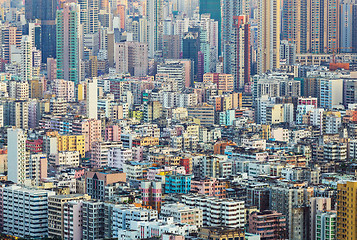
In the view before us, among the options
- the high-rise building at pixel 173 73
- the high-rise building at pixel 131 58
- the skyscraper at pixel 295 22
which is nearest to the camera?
the high-rise building at pixel 173 73

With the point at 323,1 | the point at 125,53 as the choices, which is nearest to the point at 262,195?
the point at 125,53

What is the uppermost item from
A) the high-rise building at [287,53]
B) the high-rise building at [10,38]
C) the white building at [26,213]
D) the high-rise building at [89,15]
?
the high-rise building at [89,15]

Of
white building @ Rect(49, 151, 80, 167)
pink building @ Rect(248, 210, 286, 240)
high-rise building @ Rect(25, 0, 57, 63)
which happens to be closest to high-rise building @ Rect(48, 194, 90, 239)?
pink building @ Rect(248, 210, 286, 240)

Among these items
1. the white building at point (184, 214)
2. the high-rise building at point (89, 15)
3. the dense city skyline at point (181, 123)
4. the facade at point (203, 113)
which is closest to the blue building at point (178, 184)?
the dense city skyline at point (181, 123)

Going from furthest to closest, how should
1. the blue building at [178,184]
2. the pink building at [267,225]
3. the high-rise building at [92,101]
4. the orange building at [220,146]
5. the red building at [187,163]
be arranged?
the high-rise building at [92,101] → the orange building at [220,146] → the red building at [187,163] → the blue building at [178,184] → the pink building at [267,225]

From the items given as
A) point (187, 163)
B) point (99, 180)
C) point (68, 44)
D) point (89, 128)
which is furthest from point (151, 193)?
point (68, 44)

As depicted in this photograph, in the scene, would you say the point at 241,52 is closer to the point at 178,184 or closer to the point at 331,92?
the point at 331,92

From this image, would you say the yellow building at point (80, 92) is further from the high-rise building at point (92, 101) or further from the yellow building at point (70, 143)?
the yellow building at point (70, 143)

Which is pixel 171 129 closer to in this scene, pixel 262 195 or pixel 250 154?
pixel 250 154
